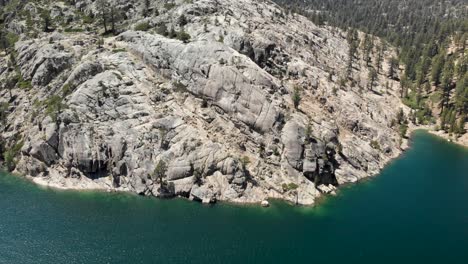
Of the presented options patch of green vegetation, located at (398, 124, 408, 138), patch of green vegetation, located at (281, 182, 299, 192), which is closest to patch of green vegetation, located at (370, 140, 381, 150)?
patch of green vegetation, located at (398, 124, 408, 138)

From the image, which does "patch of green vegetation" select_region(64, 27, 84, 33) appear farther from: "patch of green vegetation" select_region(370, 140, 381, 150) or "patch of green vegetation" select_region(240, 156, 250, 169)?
"patch of green vegetation" select_region(370, 140, 381, 150)

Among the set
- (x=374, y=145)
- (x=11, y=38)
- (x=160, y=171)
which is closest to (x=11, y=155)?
(x=160, y=171)

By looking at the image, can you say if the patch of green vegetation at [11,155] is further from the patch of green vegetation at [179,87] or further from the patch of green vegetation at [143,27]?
the patch of green vegetation at [143,27]

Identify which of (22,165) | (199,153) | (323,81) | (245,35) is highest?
(245,35)

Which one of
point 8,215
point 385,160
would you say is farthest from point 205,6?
point 8,215

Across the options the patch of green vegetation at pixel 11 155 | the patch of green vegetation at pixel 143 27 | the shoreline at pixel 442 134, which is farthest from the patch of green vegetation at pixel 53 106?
the shoreline at pixel 442 134

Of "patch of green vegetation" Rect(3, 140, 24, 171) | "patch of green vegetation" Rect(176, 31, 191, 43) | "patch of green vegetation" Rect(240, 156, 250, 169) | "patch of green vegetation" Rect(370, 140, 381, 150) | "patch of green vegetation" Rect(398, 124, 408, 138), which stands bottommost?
"patch of green vegetation" Rect(3, 140, 24, 171)

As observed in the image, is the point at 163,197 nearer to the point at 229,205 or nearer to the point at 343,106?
the point at 229,205
